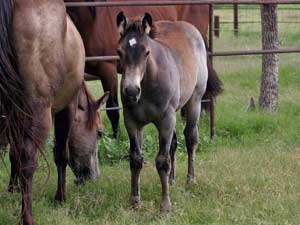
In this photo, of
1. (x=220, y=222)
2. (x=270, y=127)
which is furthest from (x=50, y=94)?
(x=270, y=127)

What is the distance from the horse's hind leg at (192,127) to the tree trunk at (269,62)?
11.7 ft

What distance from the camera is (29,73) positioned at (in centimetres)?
404

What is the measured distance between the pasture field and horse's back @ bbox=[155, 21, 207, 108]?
2.70ft

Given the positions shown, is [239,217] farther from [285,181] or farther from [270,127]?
[270,127]

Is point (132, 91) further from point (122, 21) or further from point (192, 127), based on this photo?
point (192, 127)

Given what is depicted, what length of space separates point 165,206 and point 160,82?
0.93 m

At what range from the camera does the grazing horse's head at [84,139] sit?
5758 mm

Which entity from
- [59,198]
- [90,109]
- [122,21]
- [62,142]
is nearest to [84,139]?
[90,109]

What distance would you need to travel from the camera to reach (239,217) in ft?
15.4

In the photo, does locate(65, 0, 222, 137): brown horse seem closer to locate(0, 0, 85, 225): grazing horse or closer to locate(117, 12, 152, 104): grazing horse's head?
locate(117, 12, 152, 104): grazing horse's head

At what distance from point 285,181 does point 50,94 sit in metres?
2.41

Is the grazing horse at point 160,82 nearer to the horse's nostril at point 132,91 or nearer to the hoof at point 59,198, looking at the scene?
the horse's nostril at point 132,91

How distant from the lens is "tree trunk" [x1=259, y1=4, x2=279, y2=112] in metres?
9.20

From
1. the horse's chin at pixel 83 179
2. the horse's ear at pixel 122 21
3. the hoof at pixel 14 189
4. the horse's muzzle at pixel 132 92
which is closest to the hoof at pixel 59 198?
the hoof at pixel 14 189
